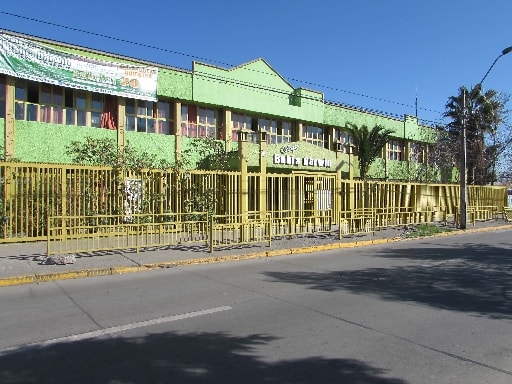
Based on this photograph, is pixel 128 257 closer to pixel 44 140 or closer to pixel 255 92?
pixel 44 140

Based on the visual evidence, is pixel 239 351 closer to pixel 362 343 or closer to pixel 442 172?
pixel 362 343

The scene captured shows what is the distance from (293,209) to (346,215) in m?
2.85

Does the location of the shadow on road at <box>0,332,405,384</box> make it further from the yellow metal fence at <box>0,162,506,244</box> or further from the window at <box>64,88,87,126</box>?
the window at <box>64,88,87,126</box>

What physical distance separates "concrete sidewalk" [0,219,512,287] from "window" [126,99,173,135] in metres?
9.91

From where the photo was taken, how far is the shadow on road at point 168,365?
4.11 m

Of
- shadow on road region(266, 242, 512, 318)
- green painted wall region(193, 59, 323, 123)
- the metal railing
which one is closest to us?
shadow on road region(266, 242, 512, 318)

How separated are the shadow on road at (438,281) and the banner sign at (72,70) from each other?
14.1 m

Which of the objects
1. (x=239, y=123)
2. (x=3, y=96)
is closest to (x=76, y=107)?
(x=3, y=96)

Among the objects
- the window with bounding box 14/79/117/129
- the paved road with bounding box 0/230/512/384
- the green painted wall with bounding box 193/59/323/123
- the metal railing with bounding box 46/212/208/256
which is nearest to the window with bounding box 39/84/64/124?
the window with bounding box 14/79/117/129

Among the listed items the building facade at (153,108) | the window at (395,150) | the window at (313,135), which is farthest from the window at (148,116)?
the window at (395,150)

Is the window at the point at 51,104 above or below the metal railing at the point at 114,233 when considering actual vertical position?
above

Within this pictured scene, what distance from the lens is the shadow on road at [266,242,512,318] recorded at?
711cm

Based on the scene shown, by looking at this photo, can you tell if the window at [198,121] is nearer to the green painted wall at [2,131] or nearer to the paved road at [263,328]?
the green painted wall at [2,131]

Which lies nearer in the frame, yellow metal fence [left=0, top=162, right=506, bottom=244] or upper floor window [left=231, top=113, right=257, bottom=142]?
yellow metal fence [left=0, top=162, right=506, bottom=244]
